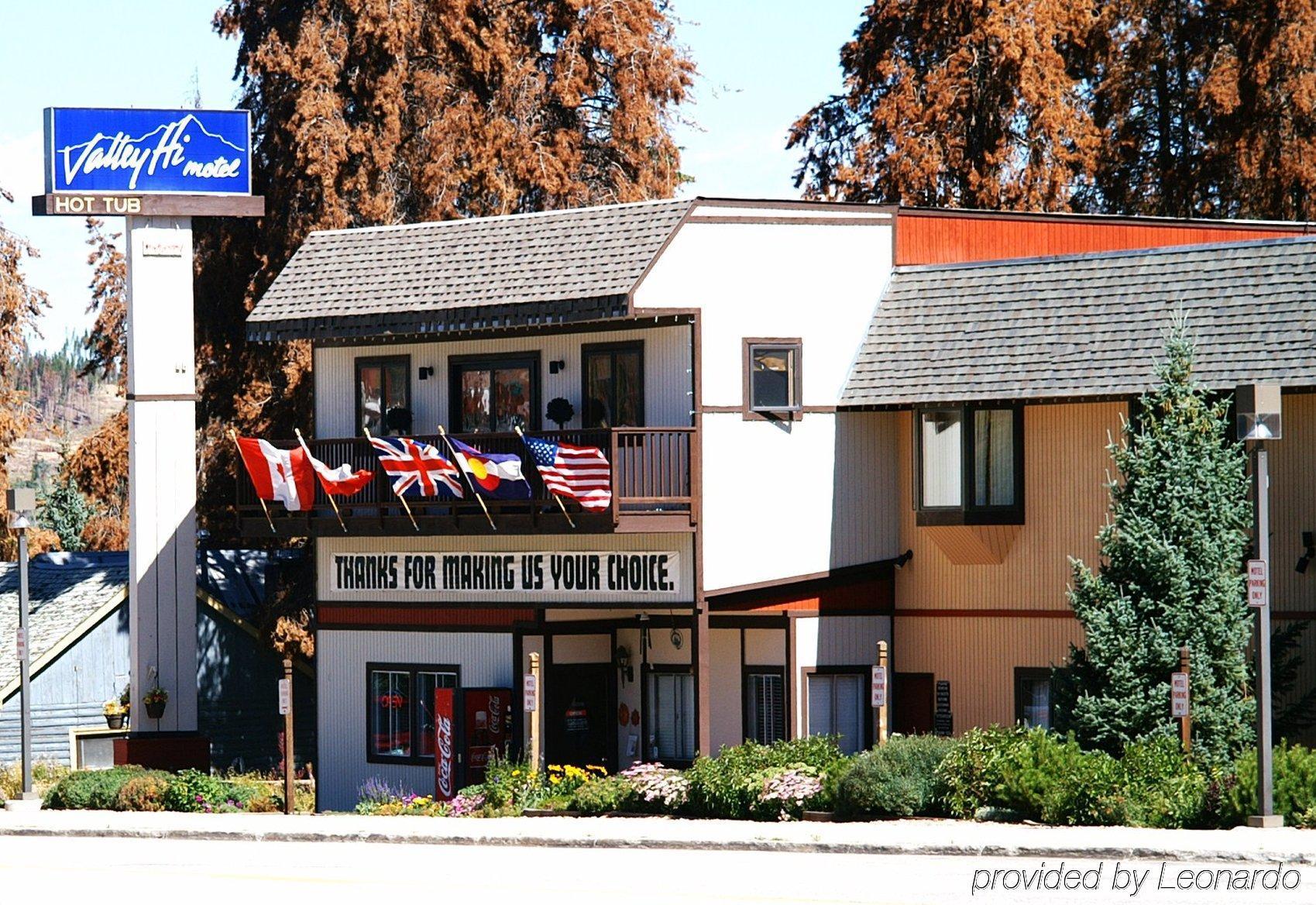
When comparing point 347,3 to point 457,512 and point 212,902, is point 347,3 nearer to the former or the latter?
point 457,512

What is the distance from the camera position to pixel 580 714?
36281mm

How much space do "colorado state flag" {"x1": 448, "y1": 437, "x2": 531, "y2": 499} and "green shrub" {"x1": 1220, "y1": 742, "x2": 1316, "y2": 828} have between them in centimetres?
1223

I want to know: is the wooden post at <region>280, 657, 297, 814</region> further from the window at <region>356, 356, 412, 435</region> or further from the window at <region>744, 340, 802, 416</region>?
the window at <region>744, 340, 802, 416</region>

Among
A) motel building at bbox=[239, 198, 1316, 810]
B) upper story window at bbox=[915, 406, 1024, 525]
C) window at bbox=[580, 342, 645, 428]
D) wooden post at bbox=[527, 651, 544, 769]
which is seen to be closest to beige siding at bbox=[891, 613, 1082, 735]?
motel building at bbox=[239, 198, 1316, 810]

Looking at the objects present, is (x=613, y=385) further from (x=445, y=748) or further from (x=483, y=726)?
(x=445, y=748)

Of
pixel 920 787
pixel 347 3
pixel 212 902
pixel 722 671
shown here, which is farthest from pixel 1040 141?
pixel 212 902

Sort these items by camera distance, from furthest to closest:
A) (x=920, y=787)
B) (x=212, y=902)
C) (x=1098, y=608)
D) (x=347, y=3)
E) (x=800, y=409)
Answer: (x=347, y=3) < (x=800, y=409) < (x=1098, y=608) < (x=920, y=787) < (x=212, y=902)

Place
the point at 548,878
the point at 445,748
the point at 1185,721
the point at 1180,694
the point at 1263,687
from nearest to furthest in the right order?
1. the point at 548,878
2. the point at 1263,687
3. the point at 1180,694
4. the point at 1185,721
5. the point at 445,748

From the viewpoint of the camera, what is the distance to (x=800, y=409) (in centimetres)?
3466

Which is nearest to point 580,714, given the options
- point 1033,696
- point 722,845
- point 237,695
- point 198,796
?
point 198,796

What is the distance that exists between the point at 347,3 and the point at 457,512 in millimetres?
16904

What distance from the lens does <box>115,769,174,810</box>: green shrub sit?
116ft

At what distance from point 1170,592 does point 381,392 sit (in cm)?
1447

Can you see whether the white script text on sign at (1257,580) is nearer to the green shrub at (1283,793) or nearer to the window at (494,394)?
the green shrub at (1283,793)
